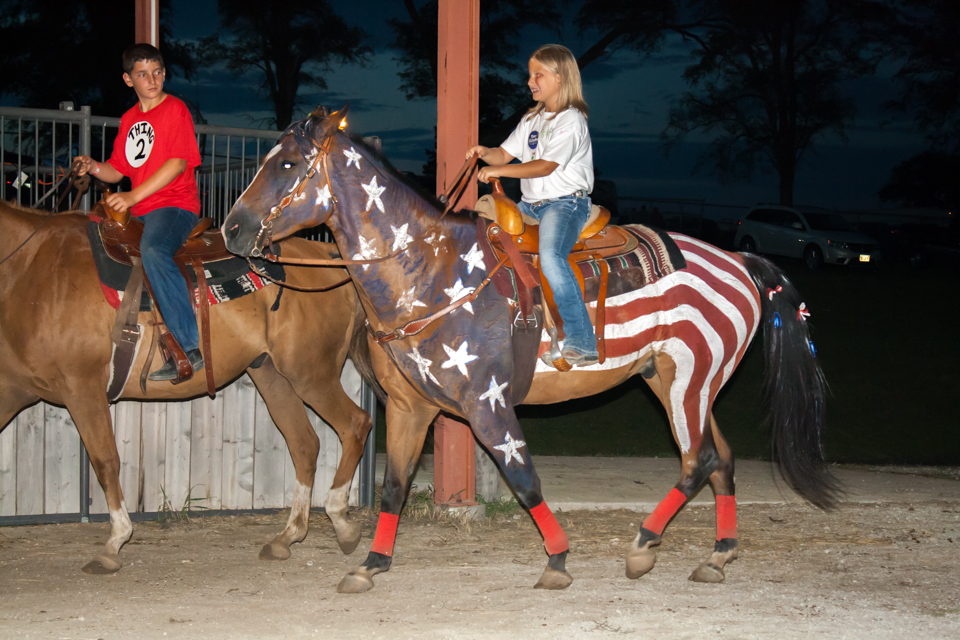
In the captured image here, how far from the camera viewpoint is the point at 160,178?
5.17 m

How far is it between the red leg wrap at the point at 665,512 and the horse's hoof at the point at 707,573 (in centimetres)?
30

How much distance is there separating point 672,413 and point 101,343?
133 inches

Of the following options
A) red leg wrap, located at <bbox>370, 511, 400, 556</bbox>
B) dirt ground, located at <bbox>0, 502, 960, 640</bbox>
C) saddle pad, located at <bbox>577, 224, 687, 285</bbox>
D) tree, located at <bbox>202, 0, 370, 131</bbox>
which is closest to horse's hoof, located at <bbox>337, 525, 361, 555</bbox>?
dirt ground, located at <bbox>0, 502, 960, 640</bbox>

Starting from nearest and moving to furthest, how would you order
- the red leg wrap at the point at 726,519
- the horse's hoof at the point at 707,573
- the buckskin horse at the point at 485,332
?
the buckskin horse at the point at 485,332 < the horse's hoof at the point at 707,573 < the red leg wrap at the point at 726,519

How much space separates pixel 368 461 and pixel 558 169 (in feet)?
9.56

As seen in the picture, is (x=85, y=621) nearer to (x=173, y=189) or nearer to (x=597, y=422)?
(x=173, y=189)

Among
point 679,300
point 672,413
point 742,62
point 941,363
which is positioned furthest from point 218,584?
point 742,62

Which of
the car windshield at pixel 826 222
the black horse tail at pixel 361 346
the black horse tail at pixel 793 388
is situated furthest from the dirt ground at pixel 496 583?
the car windshield at pixel 826 222

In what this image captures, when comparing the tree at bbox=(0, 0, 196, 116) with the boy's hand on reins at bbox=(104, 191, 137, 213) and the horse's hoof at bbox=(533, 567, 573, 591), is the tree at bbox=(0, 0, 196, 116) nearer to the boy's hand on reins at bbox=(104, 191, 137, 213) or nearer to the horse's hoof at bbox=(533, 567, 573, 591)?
the boy's hand on reins at bbox=(104, 191, 137, 213)

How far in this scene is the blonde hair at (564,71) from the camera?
488 cm

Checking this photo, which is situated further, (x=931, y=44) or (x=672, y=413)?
(x=931, y=44)

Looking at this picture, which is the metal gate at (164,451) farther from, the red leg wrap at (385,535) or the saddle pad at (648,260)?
the saddle pad at (648,260)

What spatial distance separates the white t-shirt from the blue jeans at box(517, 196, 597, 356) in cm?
17

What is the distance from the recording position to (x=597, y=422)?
34.8 ft
